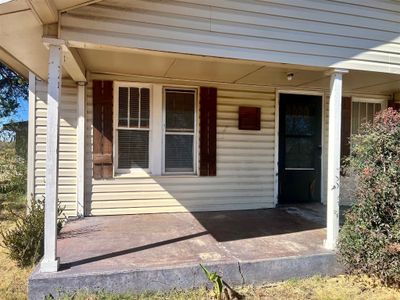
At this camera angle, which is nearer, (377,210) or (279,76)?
(377,210)

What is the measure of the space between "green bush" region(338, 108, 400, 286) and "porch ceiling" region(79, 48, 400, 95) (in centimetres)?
103

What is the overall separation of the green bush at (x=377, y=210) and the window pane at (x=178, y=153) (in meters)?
2.64

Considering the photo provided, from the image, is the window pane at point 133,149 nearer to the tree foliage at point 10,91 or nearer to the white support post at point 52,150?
the white support post at point 52,150

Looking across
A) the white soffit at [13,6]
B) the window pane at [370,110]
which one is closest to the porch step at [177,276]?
the white soffit at [13,6]

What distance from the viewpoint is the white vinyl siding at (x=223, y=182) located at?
5.12 metres

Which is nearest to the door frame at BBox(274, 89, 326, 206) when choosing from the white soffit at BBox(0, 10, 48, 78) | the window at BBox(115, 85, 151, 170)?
the window at BBox(115, 85, 151, 170)

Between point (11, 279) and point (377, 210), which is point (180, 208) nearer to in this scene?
point (11, 279)

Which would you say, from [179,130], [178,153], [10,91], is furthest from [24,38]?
[10,91]

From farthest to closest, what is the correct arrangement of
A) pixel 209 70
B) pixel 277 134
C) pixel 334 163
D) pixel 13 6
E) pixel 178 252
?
pixel 277 134
pixel 209 70
pixel 334 163
pixel 178 252
pixel 13 6

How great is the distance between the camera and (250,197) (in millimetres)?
5707

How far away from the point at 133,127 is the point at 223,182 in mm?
1709

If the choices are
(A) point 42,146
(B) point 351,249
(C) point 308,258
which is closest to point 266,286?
(C) point 308,258

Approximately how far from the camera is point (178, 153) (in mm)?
5438

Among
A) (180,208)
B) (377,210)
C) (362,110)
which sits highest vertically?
(362,110)
